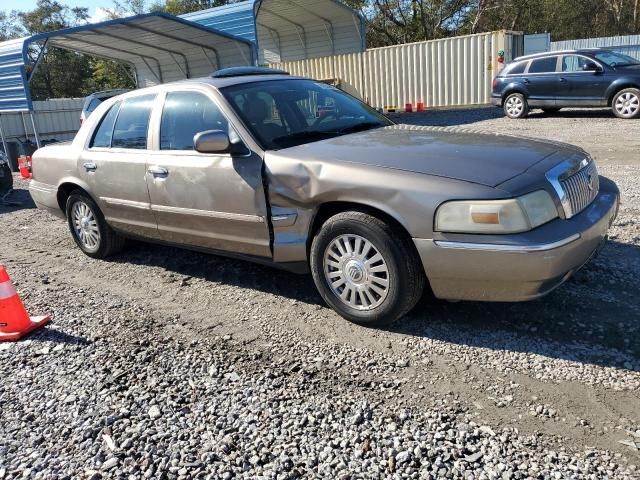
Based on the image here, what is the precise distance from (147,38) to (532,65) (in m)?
11.6

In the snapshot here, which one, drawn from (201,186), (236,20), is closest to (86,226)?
(201,186)

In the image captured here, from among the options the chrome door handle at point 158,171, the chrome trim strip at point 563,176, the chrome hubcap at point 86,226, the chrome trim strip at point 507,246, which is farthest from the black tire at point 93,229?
the chrome trim strip at point 563,176

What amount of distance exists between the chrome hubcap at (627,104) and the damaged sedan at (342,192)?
1112 centimetres

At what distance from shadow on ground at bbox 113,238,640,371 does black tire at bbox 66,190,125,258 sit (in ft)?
6.56

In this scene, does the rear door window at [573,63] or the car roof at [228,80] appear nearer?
the car roof at [228,80]

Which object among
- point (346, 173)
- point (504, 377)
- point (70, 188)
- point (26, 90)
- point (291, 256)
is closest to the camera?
point (504, 377)

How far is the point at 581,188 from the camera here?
12.1 ft

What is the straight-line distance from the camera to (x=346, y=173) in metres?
3.67

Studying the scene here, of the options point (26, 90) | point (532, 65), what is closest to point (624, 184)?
point (532, 65)

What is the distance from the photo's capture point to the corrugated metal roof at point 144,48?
14148 millimetres

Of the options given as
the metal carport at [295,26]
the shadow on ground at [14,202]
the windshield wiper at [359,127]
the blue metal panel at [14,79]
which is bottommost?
the shadow on ground at [14,202]

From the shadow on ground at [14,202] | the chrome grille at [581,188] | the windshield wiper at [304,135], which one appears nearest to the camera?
the chrome grille at [581,188]

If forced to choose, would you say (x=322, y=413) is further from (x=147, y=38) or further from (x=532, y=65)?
(x=147, y=38)

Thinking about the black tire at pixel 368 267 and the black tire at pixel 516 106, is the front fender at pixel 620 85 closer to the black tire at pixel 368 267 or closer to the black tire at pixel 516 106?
the black tire at pixel 516 106
